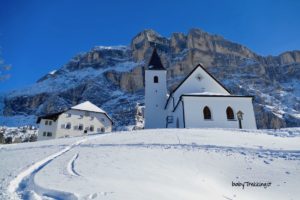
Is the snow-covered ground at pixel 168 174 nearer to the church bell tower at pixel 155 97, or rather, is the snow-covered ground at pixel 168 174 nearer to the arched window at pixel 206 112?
the arched window at pixel 206 112

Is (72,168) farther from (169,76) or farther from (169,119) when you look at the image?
(169,76)

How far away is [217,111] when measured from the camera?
2781 centimetres

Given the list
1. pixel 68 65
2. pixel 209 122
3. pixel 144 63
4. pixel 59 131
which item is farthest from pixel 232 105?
pixel 68 65

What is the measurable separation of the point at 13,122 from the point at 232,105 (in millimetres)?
141826

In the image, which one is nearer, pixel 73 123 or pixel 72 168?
pixel 72 168

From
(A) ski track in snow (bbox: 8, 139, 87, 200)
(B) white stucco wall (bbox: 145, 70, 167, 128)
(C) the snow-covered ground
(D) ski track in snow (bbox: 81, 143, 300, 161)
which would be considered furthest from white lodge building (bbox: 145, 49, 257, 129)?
(A) ski track in snow (bbox: 8, 139, 87, 200)

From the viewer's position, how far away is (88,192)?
5.86m

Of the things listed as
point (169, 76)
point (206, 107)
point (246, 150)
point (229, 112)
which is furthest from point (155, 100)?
point (169, 76)

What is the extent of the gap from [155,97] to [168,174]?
95.3 feet

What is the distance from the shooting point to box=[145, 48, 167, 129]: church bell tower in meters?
36.9

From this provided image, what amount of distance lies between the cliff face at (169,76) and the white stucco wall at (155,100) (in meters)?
85.4

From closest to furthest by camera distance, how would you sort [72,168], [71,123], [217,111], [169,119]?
[72,168]
[217,111]
[169,119]
[71,123]

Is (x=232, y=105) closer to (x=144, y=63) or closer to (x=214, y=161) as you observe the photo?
(x=214, y=161)

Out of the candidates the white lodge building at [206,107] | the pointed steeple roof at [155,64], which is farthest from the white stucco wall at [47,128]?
the white lodge building at [206,107]
